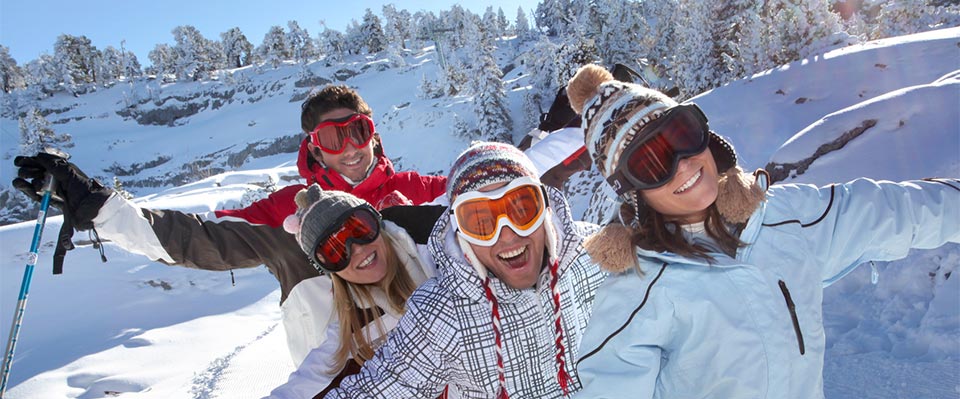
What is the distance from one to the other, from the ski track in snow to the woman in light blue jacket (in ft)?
21.1

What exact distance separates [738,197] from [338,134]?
2591 millimetres

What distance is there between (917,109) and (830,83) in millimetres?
3950

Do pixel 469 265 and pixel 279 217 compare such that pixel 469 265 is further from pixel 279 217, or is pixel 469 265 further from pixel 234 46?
pixel 234 46

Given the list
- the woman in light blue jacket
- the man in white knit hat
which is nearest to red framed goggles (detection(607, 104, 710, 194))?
the woman in light blue jacket

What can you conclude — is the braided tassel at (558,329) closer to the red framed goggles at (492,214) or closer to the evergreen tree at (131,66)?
the red framed goggles at (492,214)

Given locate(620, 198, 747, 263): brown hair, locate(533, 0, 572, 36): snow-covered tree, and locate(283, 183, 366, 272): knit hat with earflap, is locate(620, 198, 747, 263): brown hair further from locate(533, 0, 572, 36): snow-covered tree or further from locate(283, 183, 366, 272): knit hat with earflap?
locate(533, 0, 572, 36): snow-covered tree

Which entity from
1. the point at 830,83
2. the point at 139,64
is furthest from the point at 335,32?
the point at 830,83

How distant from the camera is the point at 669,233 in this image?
1850mm

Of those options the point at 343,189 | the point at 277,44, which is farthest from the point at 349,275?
the point at 277,44

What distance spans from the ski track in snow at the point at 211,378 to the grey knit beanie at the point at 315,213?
5120mm

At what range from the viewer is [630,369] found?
1.65 meters

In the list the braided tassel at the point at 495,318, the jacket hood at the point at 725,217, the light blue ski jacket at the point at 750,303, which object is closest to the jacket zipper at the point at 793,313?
the light blue ski jacket at the point at 750,303

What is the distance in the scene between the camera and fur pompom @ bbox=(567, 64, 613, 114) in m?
2.20

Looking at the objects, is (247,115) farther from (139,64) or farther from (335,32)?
(139,64)
